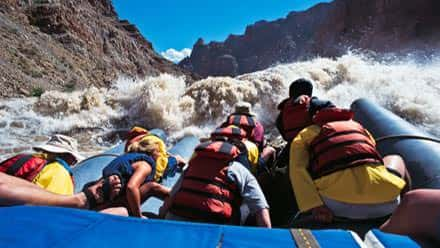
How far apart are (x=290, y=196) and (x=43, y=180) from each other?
1596 mm

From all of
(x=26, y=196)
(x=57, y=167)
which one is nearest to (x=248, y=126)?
(x=57, y=167)

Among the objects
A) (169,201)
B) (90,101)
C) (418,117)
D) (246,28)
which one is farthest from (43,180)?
(246,28)

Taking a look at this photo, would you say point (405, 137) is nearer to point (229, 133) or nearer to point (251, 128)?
point (251, 128)

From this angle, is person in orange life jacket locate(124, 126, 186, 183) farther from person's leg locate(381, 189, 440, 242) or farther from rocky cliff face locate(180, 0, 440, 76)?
rocky cliff face locate(180, 0, 440, 76)

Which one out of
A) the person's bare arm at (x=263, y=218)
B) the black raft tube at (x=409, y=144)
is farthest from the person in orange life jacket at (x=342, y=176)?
the black raft tube at (x=409, y=144)

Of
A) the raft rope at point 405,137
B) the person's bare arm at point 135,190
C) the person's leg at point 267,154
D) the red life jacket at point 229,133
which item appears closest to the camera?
the person's bare arm at point 135,190

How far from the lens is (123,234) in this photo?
1.06m

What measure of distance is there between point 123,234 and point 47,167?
1.22 metres

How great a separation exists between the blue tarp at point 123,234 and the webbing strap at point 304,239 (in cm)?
2

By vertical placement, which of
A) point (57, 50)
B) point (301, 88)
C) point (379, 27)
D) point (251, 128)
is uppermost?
point (379, 27)

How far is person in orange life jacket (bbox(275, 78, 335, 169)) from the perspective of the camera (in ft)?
8.09

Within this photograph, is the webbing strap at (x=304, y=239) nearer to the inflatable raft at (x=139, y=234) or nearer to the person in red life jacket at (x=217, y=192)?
the inflatable raft at (x=139, y=234)

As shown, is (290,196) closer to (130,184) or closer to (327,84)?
(130,184)

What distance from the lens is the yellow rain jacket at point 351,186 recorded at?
1.59m
